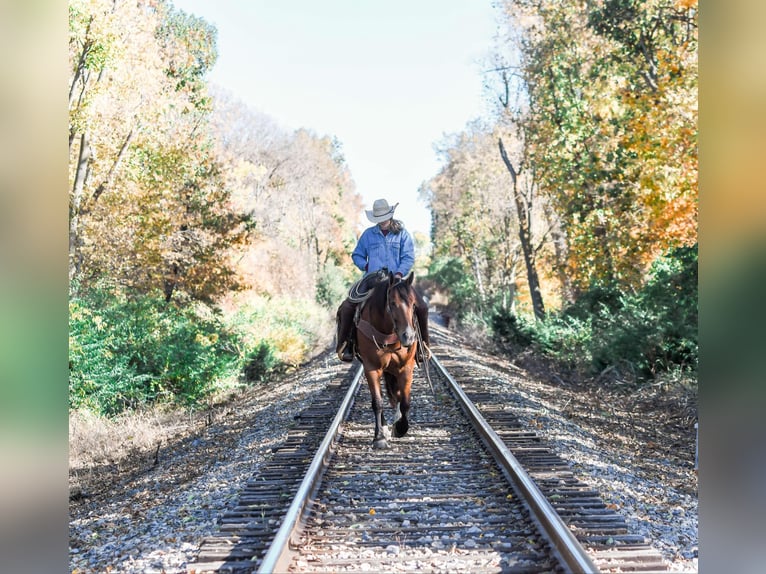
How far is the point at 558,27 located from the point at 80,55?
16.0 metres

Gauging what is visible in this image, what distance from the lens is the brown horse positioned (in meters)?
8.07

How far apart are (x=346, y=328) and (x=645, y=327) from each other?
9.82m

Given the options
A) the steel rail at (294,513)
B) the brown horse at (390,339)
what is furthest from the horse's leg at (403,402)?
the steel rail at (294,513)

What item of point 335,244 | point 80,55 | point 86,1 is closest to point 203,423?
point 80,55

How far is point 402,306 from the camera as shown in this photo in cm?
801

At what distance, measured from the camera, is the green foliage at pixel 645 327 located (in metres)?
14.5

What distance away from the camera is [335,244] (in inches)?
2606

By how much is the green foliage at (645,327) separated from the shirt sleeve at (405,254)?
7.74 m

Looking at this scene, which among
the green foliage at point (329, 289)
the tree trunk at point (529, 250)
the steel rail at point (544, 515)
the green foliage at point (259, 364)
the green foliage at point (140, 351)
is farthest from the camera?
the green foliage at point (329, 289)

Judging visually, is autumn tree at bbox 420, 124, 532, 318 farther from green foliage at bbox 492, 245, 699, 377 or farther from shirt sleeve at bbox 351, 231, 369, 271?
shirt sleeve at bbox 351, 231, 369, 271

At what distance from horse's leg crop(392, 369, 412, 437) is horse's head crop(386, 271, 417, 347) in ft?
3.62

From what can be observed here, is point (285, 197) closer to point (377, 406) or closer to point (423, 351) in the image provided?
point (423, 351)

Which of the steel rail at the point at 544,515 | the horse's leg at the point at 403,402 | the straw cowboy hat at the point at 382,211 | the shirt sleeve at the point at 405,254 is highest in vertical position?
the straw cowboy hat at the point at 382,211

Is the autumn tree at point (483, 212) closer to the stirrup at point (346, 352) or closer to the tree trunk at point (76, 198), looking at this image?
the tree trunk at point (76, 198)
